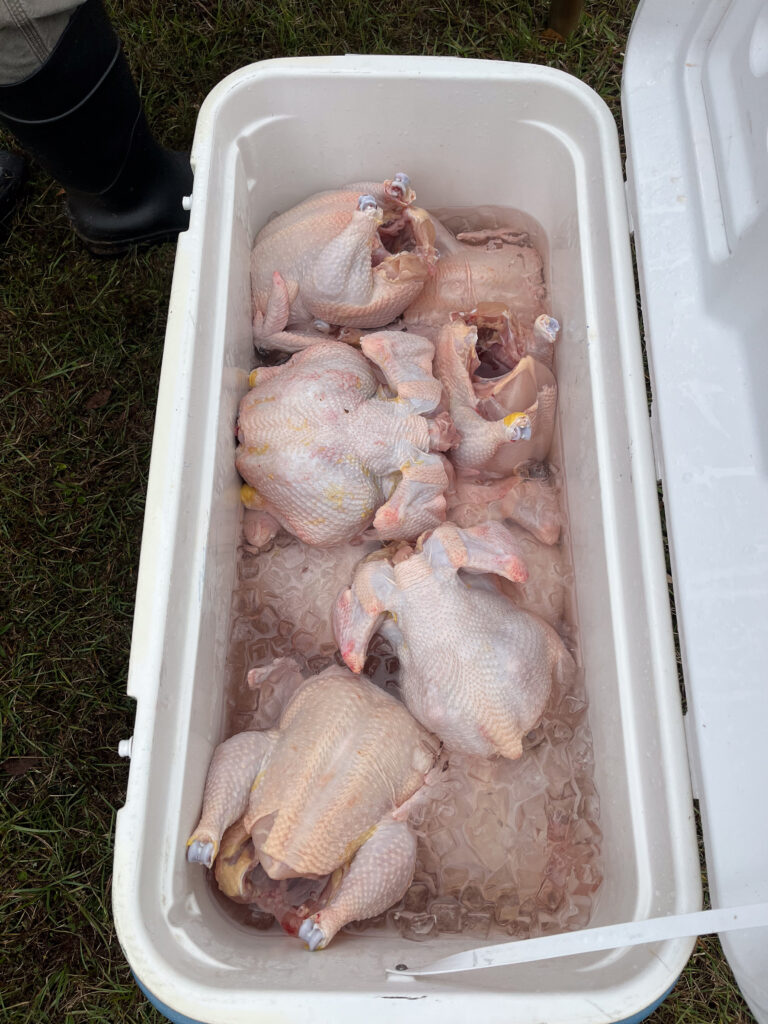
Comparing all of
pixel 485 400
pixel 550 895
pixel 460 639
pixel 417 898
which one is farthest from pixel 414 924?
pixel 485 400

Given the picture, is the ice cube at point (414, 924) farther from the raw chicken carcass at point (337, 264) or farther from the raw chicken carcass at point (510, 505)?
the raw chicken carcass at point (337, 264)

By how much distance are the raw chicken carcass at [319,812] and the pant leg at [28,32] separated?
1134 mm

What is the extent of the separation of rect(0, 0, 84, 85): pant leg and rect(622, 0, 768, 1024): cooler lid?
0.95 m

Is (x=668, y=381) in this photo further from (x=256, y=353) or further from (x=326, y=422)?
(x=256, y=353)

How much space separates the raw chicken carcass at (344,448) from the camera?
1171mm

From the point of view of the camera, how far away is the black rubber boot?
1.28m

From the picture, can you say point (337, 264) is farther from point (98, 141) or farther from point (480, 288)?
point (98, 141)

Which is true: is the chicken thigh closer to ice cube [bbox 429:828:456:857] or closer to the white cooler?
the white cooler

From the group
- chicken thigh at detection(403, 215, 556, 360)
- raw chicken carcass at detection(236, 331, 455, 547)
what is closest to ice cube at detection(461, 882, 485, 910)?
raw chicken carcass at detection(236, 331, 455, 547)

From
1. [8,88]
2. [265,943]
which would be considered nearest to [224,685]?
[265,943]

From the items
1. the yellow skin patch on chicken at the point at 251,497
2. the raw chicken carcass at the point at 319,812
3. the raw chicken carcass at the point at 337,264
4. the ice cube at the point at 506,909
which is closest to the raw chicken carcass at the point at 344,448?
the yellow skin patch on chicken at the point at 251,497

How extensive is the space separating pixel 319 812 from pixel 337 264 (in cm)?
88

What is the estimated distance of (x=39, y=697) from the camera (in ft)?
4.93

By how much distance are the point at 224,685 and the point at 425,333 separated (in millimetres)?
747
